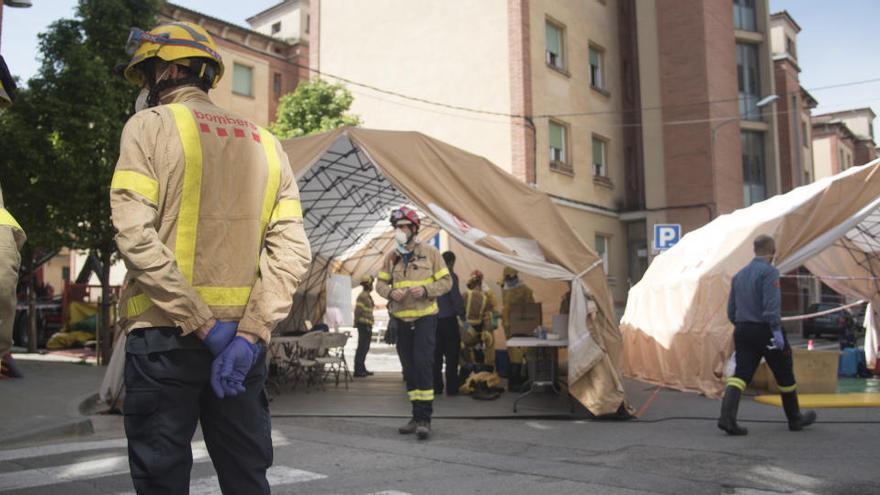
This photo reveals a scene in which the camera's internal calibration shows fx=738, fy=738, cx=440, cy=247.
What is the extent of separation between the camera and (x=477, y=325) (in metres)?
12.0

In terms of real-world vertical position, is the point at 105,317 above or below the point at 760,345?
above

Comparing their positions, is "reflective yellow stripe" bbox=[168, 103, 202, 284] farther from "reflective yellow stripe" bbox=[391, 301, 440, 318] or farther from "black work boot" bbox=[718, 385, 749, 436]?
"black work boot" bbox=[718, 385, 749, 436]

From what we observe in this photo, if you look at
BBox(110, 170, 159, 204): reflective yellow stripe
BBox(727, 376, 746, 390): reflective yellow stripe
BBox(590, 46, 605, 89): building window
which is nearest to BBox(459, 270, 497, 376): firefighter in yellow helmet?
BBox(727, 376, 746, 390): reflective yellow stripe

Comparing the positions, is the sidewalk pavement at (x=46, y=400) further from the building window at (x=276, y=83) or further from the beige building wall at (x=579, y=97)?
the building window at (x=276, y=83)

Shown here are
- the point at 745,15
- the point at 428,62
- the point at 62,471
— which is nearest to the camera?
the point at 62,471

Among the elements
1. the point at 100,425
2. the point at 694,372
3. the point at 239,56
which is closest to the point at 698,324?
the point at 694,372

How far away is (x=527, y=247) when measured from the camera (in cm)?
909

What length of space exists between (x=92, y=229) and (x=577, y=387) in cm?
1004

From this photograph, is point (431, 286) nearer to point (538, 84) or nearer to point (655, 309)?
point (655, 309)

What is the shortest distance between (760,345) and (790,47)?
39.2 metres

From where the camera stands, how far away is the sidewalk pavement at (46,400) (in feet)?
23.1

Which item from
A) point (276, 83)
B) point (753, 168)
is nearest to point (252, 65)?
point (276, 83)

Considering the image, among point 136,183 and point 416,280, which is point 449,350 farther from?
point 136,183

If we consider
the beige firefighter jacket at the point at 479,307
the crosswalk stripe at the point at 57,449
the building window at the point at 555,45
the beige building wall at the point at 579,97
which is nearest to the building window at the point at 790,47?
the beige building wall at the point at 579,97
